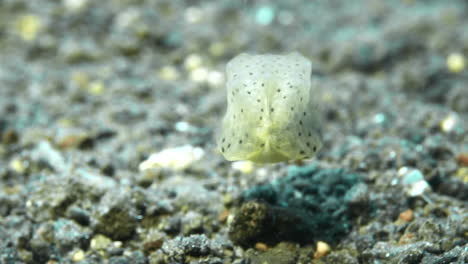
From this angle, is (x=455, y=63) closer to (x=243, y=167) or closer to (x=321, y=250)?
(x=243, y=167)

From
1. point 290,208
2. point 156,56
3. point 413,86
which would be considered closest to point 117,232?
point 290,208

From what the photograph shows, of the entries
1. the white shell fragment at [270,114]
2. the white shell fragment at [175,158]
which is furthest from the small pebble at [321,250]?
the white shell fragment at [175,158]

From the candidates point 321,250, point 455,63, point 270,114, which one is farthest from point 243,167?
point 455,63

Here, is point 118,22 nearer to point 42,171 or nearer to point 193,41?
point 193,41

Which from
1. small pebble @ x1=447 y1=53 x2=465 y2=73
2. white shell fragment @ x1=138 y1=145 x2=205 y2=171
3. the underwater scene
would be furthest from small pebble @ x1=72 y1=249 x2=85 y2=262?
small pebble @ x1=447 y1=53 x2=465 y2=73

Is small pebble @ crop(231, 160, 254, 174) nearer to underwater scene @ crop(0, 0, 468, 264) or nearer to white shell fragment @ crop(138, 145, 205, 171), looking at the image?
underwater scene @ crop(0, 0, 468, 264)

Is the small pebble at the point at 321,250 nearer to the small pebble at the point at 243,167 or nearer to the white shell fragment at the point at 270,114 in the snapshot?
the white shell fragment at the point at 270,114

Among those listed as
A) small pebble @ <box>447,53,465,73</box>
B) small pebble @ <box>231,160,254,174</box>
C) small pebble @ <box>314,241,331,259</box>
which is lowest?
small pebble @ <box>314,241,331,259</box>
